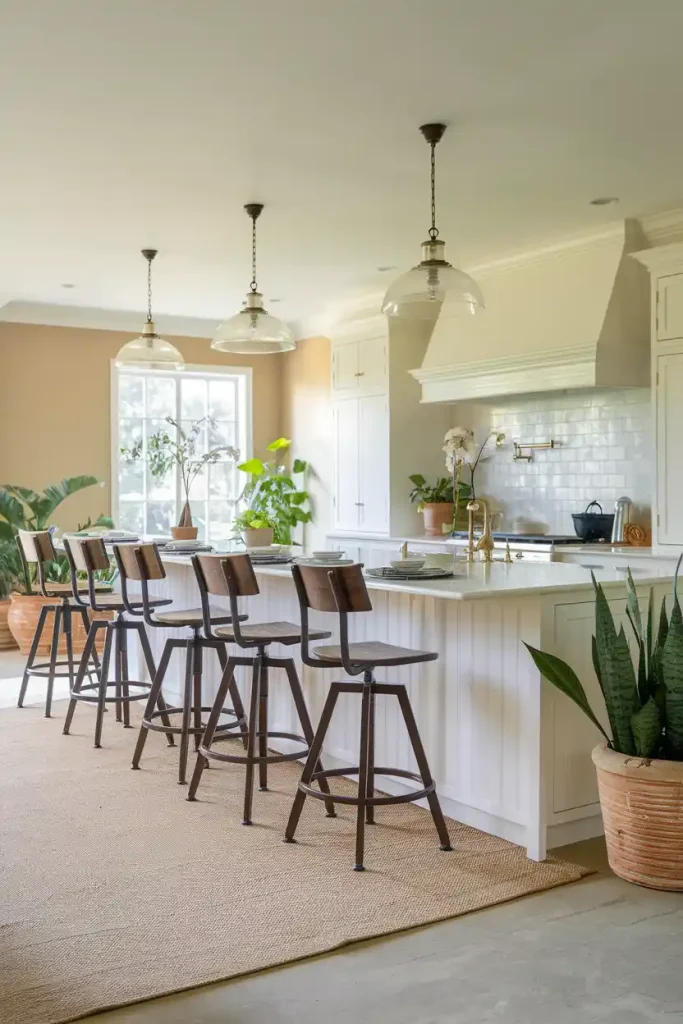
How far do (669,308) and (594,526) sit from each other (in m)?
1.53

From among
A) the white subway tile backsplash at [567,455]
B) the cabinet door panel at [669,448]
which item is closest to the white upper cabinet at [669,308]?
the cabinet door panel at [669,448]

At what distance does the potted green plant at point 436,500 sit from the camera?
25.4 ft

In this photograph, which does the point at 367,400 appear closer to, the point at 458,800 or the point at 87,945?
the point at 458,800

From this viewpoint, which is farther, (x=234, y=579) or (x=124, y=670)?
(x=124, y=670)

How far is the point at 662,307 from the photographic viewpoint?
5.71m

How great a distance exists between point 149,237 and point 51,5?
2991 mm

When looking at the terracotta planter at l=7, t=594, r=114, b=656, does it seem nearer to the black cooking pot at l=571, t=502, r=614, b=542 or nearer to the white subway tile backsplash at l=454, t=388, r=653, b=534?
the white subway tile backsplash at l=454, t=388, r=653, b=534

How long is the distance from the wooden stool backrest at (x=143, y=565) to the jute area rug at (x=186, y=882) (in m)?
0.76

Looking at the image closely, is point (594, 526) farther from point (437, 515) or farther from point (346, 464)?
point (346, 464)

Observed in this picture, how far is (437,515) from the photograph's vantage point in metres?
7.75

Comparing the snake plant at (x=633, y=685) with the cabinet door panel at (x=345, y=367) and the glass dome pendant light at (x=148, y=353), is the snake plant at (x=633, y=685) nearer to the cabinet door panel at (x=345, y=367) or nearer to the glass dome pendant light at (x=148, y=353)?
the glass dome pendant light at (x=148, y=353)

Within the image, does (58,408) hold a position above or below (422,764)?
above

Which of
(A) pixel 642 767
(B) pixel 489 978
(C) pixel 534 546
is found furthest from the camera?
(C) pixel 534 546

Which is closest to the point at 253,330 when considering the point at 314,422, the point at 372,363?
the point at 372,363
